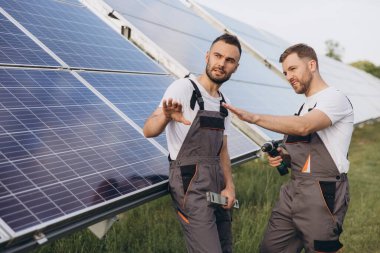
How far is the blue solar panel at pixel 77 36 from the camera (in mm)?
5016

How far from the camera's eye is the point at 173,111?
320 centimetres

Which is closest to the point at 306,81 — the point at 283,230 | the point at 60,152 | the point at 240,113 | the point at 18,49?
the point at 240,113

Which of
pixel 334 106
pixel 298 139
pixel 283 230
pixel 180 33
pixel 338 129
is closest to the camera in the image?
pixel 334 106

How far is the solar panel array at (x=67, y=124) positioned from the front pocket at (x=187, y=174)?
1.12 feet

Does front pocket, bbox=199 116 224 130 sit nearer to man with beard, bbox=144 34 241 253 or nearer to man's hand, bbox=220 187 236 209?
man with beard, bbox=144 34 241 253

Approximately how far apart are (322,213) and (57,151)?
2477 mm

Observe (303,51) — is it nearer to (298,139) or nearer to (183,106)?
(298,139)

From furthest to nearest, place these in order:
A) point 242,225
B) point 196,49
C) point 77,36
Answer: point 196,49 → point 242,225 → point 77,36

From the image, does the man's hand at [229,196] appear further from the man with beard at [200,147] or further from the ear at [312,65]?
the ear at [312,65]

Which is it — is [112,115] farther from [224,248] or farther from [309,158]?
[309,158]

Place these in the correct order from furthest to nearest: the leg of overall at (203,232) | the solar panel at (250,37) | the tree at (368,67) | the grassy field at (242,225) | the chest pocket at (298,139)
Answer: the tree at (368,67) → the solar panel at (250,37) → the grassy field at (242,225) → the chest pocket at (298,139) → the leg of overall at (203,232)

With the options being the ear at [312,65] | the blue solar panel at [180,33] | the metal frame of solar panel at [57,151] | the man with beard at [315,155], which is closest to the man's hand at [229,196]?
the metal frame of solar panel at [57,151]

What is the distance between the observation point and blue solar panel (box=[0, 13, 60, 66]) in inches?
164

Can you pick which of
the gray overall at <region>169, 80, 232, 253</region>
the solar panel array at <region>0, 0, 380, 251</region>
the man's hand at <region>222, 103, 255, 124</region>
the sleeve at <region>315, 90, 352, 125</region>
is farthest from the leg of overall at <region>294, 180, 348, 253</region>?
the solar panel array at <region>0, 0, 380, 251</region>
